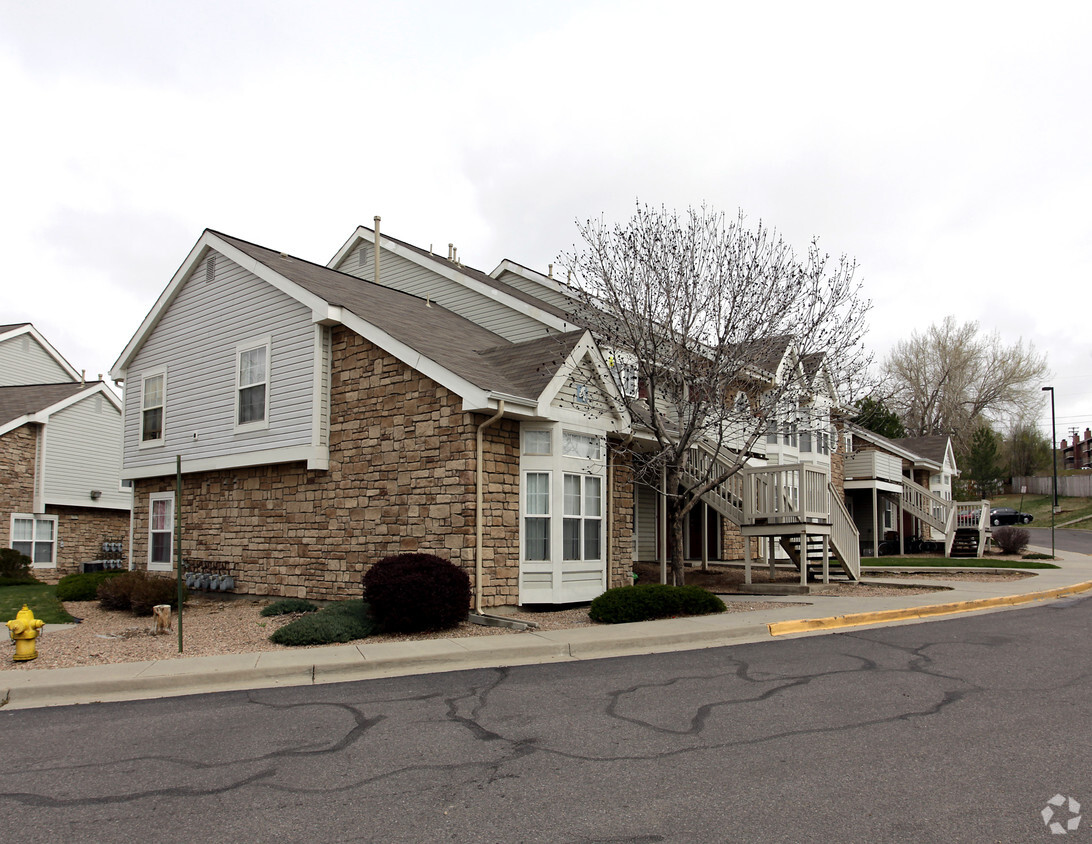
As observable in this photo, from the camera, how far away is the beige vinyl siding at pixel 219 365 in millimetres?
16078

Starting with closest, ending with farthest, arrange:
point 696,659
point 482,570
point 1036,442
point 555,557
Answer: point 696,659
point 482,570
point 555,557
point 1036,442

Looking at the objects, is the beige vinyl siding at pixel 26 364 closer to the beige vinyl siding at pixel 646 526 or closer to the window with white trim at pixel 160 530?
the window with white trim at pixel 160 530

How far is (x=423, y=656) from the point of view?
9758 mm

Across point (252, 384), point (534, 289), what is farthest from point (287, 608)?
point (534, 289)

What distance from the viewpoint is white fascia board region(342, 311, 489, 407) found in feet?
42.4

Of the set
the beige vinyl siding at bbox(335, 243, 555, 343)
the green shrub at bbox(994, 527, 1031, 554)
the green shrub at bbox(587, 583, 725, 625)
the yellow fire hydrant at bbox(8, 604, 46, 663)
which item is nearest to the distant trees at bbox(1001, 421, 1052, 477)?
the green shrub at bbox(994, 527, 1031, 554)

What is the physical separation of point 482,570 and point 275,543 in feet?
17.7

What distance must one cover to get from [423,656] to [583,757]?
4.19 meters

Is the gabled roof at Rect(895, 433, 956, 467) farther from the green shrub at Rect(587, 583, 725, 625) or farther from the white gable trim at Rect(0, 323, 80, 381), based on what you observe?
the white gable trim at Rect(0, 323, 80, 381)

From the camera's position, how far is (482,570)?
1302cm

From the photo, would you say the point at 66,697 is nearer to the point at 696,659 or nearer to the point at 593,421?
the point at 696,659

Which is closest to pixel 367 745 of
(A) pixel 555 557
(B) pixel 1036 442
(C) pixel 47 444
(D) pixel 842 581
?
(A) pixel 555 557

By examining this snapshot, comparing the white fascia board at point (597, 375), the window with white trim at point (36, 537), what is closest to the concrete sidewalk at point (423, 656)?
the white fascia board at point (597, 375)

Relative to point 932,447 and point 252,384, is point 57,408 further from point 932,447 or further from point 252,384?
point 932,447
